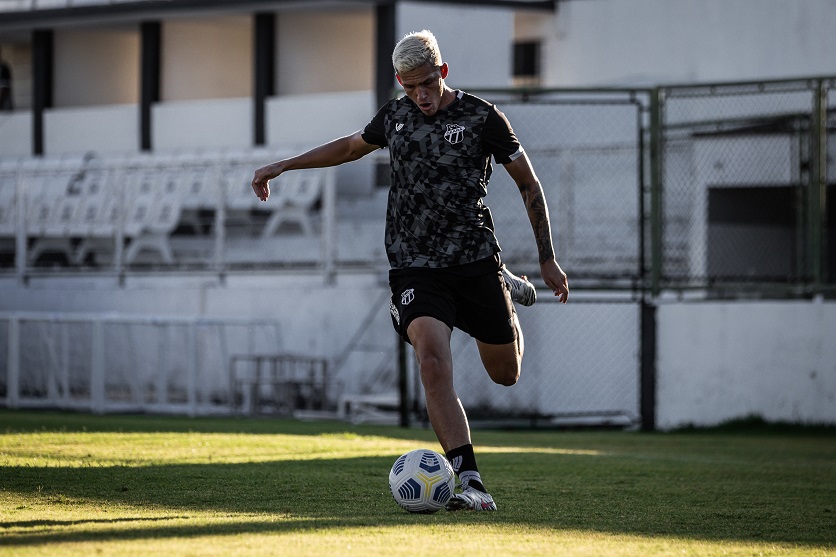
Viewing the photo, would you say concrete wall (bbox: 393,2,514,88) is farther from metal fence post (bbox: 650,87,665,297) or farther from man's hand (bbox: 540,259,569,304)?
man's hand (bbox: 540,259,569,304)

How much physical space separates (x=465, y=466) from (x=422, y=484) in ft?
1.06

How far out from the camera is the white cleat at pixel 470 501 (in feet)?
19.9

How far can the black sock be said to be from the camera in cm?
621

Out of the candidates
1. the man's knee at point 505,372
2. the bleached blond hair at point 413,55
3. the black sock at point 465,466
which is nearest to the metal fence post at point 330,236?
the man's knee at point 505,372

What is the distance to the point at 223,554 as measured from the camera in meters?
4.52

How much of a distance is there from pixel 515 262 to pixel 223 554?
13347 millimetres

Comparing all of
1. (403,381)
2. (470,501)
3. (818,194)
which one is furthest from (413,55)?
(818,194)

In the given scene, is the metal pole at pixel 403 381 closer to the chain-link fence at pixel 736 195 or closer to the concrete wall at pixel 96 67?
the chain-link fence at pixel 736 195

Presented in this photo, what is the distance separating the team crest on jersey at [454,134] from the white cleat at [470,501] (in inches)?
62.1

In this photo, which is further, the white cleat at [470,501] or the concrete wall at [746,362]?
the concrete wall at [746,362]

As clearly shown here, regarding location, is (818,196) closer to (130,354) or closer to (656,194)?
(656,194)

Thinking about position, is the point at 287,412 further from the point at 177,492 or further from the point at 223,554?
the point at 223,554

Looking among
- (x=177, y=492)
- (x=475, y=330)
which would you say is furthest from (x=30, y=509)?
(x=475, y=330)

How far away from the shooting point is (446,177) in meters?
6.56
